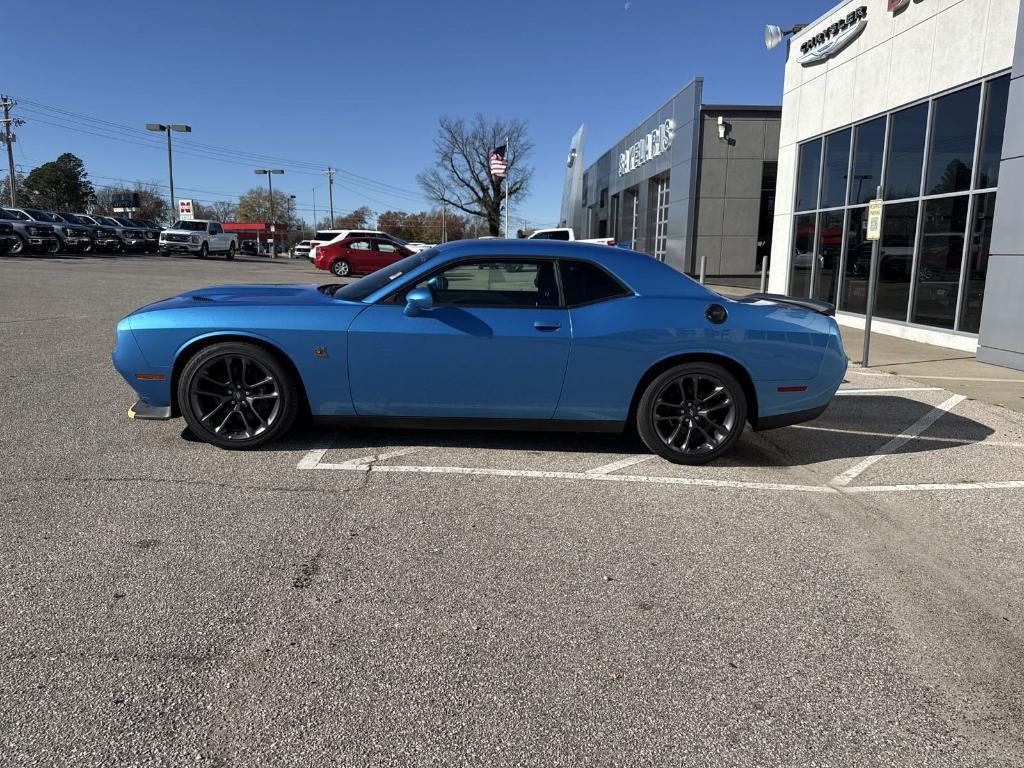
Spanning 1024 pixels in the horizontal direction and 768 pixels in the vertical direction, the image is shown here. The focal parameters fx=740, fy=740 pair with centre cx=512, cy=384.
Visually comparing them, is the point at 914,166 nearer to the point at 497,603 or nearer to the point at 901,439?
the point at 901,439

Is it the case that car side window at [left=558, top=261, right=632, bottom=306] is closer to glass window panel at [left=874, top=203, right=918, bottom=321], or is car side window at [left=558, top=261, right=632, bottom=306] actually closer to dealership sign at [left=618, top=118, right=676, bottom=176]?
glass window panel at [left=874, top=203, right=918, bottom=321]

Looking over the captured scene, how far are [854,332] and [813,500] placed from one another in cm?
978

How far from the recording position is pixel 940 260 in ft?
37.2

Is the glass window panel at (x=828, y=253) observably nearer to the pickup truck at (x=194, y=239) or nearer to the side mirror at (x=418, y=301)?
the side mirror at (x=418, y=301)

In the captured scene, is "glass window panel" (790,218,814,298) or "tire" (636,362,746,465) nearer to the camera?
"tire" (636,362,746,465)

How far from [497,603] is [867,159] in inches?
520

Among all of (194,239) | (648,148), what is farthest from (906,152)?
(194,239)

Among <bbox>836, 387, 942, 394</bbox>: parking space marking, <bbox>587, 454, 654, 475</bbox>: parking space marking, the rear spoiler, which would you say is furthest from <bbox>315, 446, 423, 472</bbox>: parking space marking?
<bbox>836, 387, 942, 394</bbox>: parking space marking

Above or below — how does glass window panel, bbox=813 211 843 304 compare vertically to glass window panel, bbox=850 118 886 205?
below

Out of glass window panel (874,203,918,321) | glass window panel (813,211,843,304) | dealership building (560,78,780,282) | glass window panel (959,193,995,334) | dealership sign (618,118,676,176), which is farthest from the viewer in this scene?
dealership sign (618,118,676,176)

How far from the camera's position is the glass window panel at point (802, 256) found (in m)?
15.6

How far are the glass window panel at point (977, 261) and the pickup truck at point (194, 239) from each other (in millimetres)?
35863

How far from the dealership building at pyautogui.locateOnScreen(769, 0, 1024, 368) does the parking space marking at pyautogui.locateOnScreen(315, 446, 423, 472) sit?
26.9 ft

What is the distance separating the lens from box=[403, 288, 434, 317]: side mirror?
4609mm
